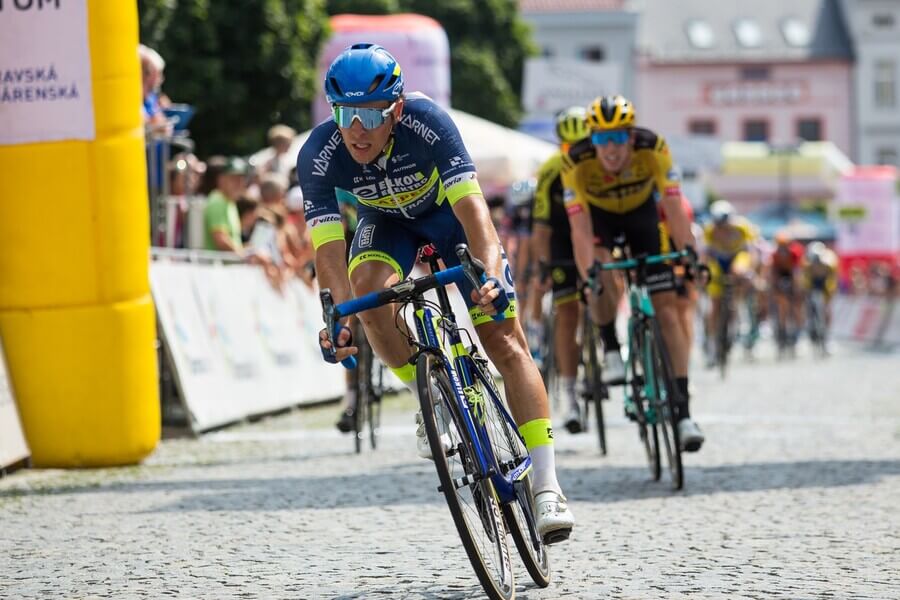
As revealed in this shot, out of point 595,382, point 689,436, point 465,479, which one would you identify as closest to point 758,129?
point 595,382

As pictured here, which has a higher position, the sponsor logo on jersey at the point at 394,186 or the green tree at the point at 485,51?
the green tree at the point at 485,51

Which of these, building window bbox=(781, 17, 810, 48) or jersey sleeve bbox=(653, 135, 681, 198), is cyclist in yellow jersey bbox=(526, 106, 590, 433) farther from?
building window bbox=(781, 17, 810, 48)

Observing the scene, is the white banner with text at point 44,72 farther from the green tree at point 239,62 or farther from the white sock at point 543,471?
the green tree at point 239,62

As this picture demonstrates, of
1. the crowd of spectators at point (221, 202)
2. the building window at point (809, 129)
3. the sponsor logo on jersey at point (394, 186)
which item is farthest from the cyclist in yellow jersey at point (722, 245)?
the building window at point (809, 129)

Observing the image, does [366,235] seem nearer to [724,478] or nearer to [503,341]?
[503,341]

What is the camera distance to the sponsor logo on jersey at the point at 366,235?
646 cm

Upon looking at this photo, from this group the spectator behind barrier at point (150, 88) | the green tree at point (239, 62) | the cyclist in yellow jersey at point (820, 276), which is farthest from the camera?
the cyclist in yellow jersey at point (820, 276)

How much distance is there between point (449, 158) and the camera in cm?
612

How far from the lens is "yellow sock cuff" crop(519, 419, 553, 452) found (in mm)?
6027

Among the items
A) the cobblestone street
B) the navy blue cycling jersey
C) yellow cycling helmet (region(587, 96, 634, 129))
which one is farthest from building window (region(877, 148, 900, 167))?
the navy blue cycling jersey

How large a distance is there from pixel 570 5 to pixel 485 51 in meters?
36.4

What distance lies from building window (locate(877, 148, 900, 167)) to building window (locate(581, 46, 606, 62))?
14.2 meters

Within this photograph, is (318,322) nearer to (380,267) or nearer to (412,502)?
(412,502)

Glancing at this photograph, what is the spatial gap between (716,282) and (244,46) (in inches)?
342
